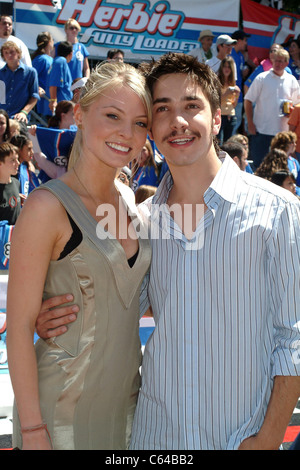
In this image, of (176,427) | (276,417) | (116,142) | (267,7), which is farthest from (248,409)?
(267,7)

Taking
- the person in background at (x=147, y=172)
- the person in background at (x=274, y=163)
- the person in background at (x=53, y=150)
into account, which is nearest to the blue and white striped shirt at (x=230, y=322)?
the person in background at (x=53, y=150)

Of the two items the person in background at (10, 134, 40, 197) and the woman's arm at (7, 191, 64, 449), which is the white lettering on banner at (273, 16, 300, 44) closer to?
the person in background at (10, 134, 40, 197)

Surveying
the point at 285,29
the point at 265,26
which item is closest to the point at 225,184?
the point at 265,26

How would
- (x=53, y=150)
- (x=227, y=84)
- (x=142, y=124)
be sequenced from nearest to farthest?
(x=142, y=124) < (x=53, y=150) < (x=227, y=84)

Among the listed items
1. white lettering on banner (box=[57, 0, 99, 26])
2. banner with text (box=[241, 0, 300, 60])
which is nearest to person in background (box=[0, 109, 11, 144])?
white lettering on banner (box=[57, 0, 99, 26])

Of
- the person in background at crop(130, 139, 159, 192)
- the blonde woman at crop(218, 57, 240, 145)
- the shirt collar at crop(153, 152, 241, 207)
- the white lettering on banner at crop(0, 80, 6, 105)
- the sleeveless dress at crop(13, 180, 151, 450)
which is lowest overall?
the sleeveless dress at crop(13, 180, 151, 450)

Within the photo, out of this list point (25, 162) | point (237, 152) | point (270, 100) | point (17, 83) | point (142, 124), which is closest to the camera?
point (142, 124)

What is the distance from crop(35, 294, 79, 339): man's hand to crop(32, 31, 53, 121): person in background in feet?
23.6

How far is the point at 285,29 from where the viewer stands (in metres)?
13.1

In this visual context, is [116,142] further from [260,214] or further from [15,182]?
[15,182]

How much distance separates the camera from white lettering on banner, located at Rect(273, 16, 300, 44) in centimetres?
1297

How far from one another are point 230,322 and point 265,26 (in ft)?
39.1

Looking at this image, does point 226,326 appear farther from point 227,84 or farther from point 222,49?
point 222,49

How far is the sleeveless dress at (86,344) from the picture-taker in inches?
79.4
